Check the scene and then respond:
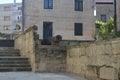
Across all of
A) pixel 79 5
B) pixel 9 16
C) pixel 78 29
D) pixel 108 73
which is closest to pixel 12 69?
pixel 108 73

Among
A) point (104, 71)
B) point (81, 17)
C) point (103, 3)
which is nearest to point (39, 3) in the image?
point (81, 17)

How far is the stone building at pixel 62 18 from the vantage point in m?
34.1

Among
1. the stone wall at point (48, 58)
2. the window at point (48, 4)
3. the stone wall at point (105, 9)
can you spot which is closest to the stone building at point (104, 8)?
the stone wall at point (105, 9)

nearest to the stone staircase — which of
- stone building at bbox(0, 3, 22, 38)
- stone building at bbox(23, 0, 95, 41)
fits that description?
stone building at bbox(23, 0, 95, 41)

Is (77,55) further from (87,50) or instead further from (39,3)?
(39,3)

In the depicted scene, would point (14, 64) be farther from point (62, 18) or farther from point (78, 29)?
point (78, 29)

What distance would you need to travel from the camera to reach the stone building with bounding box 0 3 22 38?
80688 millimetres

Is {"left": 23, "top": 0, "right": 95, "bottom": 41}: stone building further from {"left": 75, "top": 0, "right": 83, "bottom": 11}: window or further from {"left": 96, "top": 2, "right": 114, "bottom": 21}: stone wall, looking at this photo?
{"left": 96, "top": 2, "right": 114, "bottom": 21}: stone wall

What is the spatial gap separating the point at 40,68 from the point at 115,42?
6.59m

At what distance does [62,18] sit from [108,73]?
26314mm

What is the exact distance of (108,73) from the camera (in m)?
8.70

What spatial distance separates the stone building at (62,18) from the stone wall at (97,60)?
2113 cm

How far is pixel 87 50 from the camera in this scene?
1083 centimetres

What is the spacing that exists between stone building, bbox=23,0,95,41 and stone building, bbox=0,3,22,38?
1783 inches
